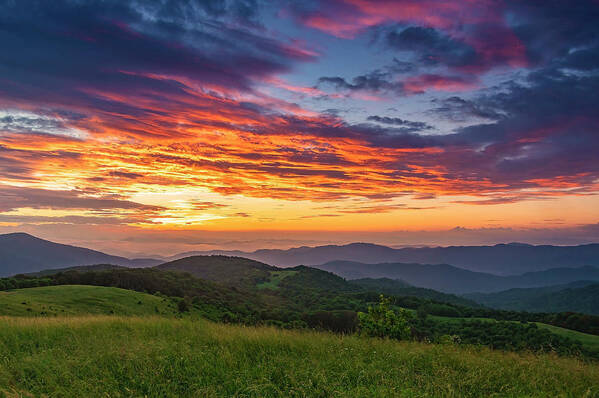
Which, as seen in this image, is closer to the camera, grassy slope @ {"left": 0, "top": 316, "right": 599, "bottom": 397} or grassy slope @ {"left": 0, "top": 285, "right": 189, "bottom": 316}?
grassy slope @ {"left": 0, "top": 316, "right": 599, "bottom": 397}

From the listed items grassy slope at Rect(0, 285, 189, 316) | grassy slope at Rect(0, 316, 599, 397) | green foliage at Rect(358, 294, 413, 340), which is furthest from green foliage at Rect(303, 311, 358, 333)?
grassy slope at Rect(0, 285, 189, 316)

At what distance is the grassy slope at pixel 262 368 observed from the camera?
275 inches

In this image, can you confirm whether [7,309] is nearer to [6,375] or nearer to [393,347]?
[6,375]

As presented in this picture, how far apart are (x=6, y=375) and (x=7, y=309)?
69.8 ft

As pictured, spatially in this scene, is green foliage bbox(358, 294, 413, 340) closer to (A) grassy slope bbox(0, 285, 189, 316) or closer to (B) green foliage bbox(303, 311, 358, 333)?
(B) green foliage bbox(303, 311, 358, 333)

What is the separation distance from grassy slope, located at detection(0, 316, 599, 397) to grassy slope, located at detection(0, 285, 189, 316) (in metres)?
18.4

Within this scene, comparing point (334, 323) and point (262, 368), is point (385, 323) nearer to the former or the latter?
point (334, 323)

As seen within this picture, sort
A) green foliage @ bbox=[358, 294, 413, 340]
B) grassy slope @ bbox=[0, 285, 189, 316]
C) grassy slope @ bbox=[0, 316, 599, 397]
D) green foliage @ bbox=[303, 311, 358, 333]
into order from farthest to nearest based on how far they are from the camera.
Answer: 1. grassy slope @ bbox=[0, 285, 189, 316]
2. green foliage @ bbox=[358, 294, 413, 340]
3. green foliage @ bbox=[303, 311, 358, 333]
4. grassy slope @ bbox=[0, 316, 599, 397]

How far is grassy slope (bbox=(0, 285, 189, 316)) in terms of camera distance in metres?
25.2

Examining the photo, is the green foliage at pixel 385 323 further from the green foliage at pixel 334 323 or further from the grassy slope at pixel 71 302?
the grassy slope at pixel 71 302

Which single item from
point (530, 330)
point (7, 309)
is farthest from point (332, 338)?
point (530, 330)

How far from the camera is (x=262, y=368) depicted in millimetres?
7969

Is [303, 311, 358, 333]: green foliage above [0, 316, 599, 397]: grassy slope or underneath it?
underneath

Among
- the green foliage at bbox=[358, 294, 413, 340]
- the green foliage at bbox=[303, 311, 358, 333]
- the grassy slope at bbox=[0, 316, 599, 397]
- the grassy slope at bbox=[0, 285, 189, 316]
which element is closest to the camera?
the grassy slope at bbox=[0, 316, 599, 397]
